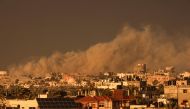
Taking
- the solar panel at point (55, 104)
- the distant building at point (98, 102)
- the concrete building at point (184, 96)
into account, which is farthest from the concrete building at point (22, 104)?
the concrete building at point (184, 96)

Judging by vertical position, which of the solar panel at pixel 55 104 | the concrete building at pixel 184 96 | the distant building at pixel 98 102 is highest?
the concrete building at pixel 184 96

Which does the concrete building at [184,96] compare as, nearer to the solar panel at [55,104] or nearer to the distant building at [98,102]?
the distant building at [98,102]

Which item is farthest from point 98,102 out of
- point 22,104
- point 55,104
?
point 55,104

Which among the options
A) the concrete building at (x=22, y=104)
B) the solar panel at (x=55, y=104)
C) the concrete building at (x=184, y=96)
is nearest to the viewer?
the solar panel at (x=55, y=104)

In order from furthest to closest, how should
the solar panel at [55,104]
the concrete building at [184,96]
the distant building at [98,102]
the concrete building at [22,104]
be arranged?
the concrete building at [184,96], the distant building at [98,102], the concrete building at [22,104], the solar panel at [55,104]

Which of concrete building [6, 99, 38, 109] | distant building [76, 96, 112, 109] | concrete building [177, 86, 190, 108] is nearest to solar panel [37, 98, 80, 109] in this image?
concrete building [6, 99, 38, 109]

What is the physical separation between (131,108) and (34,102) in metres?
13.3

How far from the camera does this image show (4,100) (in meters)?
80.9

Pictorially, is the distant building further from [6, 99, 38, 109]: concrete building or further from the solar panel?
the solar panel

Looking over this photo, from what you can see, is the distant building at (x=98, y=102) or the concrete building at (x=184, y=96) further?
the concrete building at (x=184, y=96)

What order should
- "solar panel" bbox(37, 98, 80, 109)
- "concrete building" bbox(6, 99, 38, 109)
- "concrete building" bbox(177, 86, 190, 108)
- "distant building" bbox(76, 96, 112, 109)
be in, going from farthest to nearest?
"concrete building" bbox(177, 86, 190, 108) → "distant building" bbox(76, 96, 112, 109) → "concrete building" bbox(6, 99, 38, 109) → "solar panel" bbox(37, 98, 80, 109)

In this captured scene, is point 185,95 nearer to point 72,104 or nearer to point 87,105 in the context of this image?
point 87,105

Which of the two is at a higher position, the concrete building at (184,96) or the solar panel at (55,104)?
the concrete building at (184,96)

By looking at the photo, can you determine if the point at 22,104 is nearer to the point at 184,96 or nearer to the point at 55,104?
the point at 55,104
